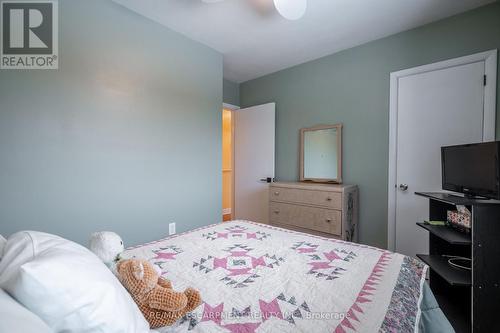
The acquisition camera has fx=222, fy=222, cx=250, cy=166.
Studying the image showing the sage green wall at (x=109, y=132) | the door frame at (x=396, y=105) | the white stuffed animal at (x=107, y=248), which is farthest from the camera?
the door frame at (x=396, y=105)

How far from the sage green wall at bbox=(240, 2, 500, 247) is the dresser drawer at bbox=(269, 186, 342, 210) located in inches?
17.6

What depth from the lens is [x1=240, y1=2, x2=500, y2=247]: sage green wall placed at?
2.04 metres

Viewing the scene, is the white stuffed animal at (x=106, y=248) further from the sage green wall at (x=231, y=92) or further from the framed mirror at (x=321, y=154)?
the sage green wall at (x=231, y=92)

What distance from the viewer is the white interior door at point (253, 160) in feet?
10.8

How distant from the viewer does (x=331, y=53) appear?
9.19 ft

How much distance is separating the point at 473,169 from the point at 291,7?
1.75 meters

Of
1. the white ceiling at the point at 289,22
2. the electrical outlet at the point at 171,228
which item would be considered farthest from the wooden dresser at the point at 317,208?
the white ceiling at the point at 289,22

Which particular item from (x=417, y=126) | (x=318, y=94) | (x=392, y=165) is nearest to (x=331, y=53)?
(x=318, y=94)

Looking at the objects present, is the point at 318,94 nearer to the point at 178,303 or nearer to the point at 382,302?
the point at 382,302

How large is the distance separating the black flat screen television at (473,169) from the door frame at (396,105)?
464mm

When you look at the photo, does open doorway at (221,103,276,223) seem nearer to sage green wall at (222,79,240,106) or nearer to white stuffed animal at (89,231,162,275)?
A: sage green wall at (222,79,240,106)

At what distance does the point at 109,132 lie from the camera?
6.24 feet

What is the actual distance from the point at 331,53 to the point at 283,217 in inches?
84.8

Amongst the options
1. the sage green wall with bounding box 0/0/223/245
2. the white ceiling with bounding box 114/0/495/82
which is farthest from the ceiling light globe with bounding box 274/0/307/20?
the sage green wall with bounding box 0/0/223/245
